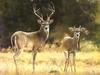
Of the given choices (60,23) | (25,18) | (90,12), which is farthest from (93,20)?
(25,18)

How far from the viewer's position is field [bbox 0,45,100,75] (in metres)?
16.2

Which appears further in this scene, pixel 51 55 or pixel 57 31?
pixel 57 31

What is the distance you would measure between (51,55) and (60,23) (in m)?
2.55

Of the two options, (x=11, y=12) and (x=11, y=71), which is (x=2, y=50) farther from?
(x=11, y=71)

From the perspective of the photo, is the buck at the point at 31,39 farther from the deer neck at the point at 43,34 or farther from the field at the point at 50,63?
the field at the point at 50,63

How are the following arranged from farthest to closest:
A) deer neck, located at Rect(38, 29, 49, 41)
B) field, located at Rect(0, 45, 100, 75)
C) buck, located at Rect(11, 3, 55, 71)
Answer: deer neck, located at Rect(38, 29, 49, 41)
buck, located at Rect(11, 3, 55, 71)
field, located at Rect(0, 45, 100, 75)

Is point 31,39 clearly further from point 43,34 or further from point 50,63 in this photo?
point 50,63

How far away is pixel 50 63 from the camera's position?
18.9 metres

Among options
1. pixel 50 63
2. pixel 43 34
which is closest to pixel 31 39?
pixel 43 34

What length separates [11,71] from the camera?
53.0ft

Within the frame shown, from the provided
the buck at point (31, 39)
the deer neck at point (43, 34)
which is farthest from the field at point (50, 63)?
the deer neck at point (43, 34)

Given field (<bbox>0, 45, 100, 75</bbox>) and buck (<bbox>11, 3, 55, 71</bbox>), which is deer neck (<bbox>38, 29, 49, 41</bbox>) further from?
field (<bbox>0, 45, 100, 75</bbox>)

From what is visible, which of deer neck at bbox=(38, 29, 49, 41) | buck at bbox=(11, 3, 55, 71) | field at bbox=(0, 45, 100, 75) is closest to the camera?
field at bbox=(0, 45, 100, 75)

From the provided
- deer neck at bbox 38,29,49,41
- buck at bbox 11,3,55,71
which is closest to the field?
buck at bbox 11,3,55,71
